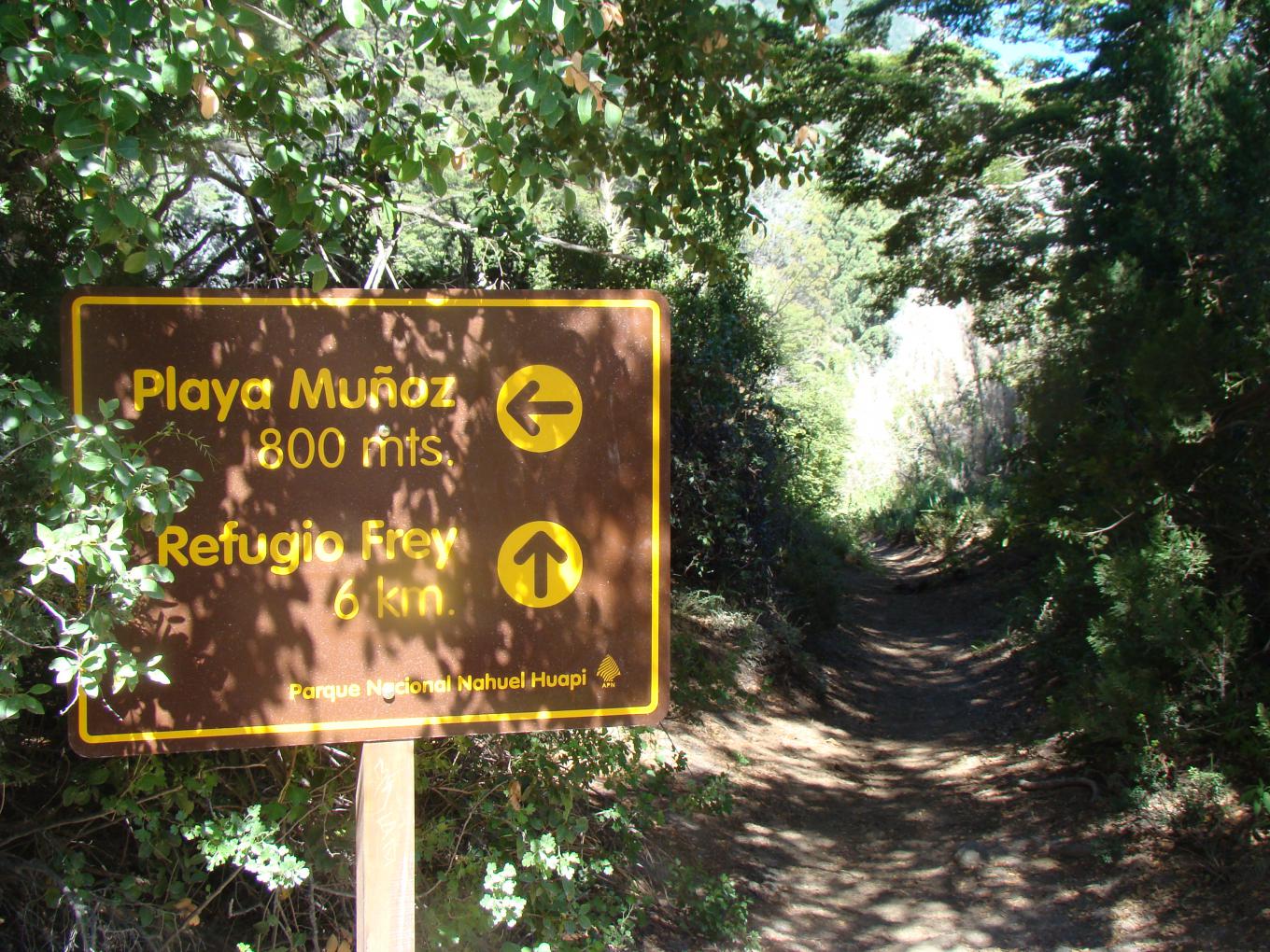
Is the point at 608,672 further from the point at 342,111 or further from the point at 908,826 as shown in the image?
the point at 908,826

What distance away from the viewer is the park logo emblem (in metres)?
2.58

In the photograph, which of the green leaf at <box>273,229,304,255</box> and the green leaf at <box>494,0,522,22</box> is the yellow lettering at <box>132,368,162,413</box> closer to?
the green leaf at <box>273,229,304,255</box>

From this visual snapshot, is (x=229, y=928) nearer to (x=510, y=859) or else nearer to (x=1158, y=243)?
(x=510, y=859)

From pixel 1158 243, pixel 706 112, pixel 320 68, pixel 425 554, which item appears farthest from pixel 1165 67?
pixel 425 554

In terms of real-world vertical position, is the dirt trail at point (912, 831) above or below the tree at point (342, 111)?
below

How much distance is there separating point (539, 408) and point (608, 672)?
Result: 2.10 feet

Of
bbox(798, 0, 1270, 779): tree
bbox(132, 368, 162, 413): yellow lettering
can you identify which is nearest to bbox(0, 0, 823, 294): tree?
bbox(132, 368, 162, 413): yellow lettering

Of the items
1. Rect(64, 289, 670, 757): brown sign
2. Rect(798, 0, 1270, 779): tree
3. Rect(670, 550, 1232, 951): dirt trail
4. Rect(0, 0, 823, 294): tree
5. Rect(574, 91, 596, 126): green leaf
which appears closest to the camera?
Rect(64, 289, 670, 757): brown sign

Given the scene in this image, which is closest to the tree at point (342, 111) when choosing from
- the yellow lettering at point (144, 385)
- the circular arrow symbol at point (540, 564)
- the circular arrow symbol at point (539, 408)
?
the yellow lettering at point (144, 385)

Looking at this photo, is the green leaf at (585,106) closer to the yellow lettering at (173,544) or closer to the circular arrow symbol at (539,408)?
the circular arrow symbol at (539,408)

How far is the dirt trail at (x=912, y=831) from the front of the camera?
21.9 ft

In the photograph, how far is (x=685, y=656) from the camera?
860cm

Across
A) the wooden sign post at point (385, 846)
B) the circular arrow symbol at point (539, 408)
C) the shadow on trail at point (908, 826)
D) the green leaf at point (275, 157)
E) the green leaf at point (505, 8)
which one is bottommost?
the shadow on trail at point (908, 826)

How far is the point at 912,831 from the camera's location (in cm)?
864
